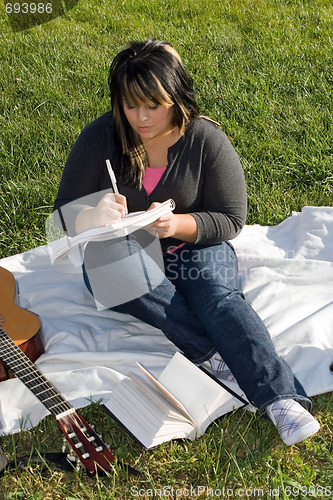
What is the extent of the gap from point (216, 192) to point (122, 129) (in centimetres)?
56

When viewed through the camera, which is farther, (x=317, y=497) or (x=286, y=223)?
(x=286, y=223)

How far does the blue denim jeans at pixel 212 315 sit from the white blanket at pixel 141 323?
7.1 inches

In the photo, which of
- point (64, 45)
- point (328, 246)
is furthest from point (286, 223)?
point (64, 45)

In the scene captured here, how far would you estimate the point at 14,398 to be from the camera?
9.73 ft

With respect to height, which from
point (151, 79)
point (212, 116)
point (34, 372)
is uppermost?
point (151, 79)

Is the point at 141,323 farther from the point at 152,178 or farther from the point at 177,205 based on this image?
the point at 152,178

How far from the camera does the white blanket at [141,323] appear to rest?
300 cm

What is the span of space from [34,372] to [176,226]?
93 cm

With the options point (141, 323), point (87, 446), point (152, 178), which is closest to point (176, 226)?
point (152, 178)

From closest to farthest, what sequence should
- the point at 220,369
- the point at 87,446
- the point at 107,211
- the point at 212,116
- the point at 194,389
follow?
1. the point at 87,446
2. the point at 194,389
3. the point at 107,211
4. the point at 220,369
5. the point at 212,116

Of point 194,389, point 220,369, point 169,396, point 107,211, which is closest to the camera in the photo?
point 169,396

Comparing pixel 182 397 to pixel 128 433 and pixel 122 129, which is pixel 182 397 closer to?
pixel 128 433

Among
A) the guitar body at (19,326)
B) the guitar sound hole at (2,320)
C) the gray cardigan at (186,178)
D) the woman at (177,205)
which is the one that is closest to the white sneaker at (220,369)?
the woman at (177,205)

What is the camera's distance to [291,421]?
2590mm
